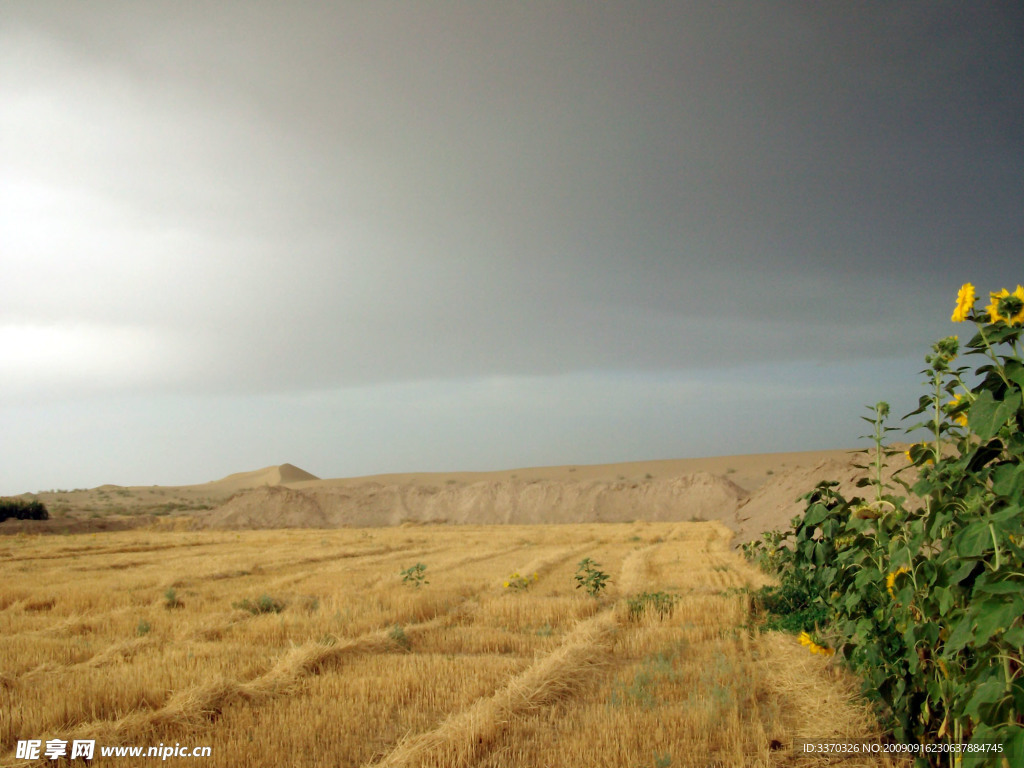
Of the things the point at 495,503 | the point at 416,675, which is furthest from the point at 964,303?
the point at 495,503

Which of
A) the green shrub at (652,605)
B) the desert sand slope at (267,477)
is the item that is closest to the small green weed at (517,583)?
the green shrub at (652,605)

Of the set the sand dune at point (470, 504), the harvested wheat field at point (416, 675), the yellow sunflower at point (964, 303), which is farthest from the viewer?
the sand dune at point (470, 504)

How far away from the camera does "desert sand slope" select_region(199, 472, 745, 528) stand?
5300 cm

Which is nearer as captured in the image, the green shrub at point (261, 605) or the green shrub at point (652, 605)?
the green shrub at point (652, 605)

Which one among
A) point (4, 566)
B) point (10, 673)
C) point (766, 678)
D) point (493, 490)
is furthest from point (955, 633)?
point (493, 490)

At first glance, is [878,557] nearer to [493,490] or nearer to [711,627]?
[711,627]

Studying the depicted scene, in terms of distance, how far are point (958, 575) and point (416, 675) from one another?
5642 millimetres

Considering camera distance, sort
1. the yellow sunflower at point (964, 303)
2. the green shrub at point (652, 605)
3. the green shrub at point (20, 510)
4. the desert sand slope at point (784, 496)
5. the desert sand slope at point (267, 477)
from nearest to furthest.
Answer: the yellow sunflower at point (964, 303), the green shrub at point (652, 605), the desert sand slope at point (784, 496), the green shrub at point (20, 510), the desert sand slope at point (267, 477)

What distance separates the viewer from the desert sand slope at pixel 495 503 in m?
53.0

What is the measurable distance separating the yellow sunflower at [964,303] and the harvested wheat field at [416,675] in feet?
11.8

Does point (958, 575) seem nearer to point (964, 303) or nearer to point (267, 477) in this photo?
point (964, 303)

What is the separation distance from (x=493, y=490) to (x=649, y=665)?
5270 centimetres

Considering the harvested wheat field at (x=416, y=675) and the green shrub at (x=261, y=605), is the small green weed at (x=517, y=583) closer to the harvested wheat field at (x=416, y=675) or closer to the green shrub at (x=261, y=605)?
the harvested wheat field at (x=416, y=675)

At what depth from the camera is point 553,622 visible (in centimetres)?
1051
